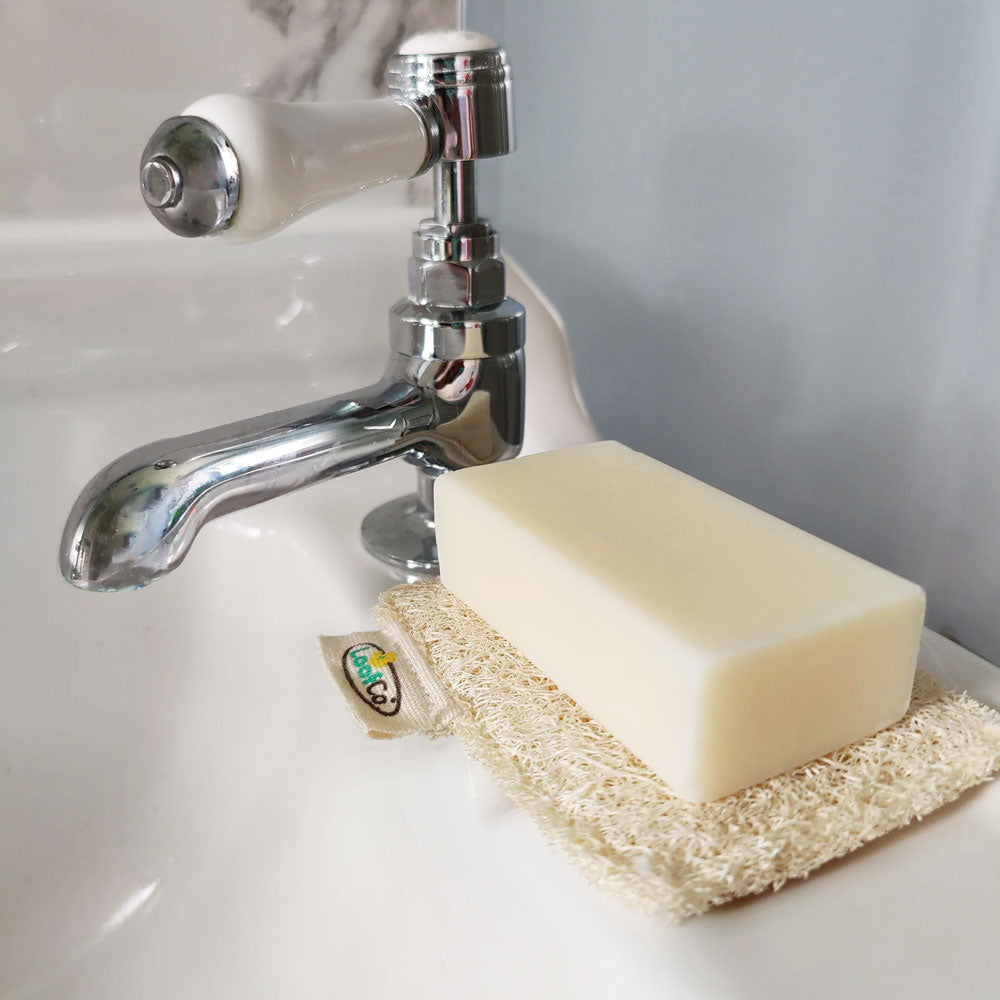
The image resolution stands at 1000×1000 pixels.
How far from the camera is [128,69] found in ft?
1.62

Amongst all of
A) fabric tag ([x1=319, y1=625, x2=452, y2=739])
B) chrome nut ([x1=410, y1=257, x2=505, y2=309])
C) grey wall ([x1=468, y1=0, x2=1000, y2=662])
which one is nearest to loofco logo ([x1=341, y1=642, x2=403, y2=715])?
fabric tag ([x1=319, y1=625, x2=452, y2=739])

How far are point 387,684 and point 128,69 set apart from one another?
0.36m

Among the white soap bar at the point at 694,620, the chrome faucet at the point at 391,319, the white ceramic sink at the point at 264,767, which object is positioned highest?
the chrome faucet at the point at 391,319

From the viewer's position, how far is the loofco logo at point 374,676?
318 mm

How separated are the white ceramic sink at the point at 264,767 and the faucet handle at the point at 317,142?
170 millimetres

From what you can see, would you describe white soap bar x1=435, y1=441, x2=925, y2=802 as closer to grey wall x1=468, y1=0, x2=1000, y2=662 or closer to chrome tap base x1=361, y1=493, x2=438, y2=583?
chrome tap base x1=361, y1=493, x2=438, y2=583

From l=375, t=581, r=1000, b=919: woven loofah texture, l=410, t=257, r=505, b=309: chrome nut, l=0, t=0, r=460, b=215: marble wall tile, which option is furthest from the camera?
l=0, t=0, r=460, b=215: marble wall tile

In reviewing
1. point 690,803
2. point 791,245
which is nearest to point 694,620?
point 690,803

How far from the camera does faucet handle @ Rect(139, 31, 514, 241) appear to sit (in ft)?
0.90

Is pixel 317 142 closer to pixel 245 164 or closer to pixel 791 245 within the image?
pixel 245 164

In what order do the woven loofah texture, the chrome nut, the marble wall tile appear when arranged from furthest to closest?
the marble wall tile < the chrome nut < the woven loofah texture

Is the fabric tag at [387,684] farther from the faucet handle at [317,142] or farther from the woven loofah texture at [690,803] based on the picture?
the faucet handle at [317,142]

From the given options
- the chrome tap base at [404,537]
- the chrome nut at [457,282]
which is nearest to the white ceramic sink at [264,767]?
the chrome tap base at [404,537]

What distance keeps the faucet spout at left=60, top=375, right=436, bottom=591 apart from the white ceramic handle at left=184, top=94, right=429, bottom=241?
7cm
